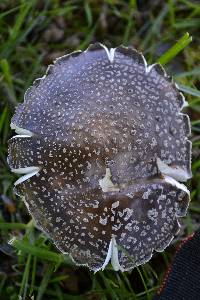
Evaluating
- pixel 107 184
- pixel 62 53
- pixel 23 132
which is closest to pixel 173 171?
pixel 107 184

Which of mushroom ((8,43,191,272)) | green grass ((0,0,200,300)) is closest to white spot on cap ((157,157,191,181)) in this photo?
mushroom ((8,43,191,272))

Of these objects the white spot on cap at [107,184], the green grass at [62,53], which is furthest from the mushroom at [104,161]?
the green grass at [62,53]

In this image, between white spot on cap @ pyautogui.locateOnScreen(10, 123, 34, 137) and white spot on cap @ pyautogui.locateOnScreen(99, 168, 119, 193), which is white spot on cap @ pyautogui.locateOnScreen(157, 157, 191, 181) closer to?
white spot on cap @ pyautogui.locateOnScreen(99, 168, 119, 193)

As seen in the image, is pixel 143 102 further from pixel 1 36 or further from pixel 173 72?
pixel 1 36

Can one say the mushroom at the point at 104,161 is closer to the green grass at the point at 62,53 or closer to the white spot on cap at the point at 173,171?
the white spot on cap at the point at 173,171

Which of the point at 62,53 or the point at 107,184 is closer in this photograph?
the point at 107,184

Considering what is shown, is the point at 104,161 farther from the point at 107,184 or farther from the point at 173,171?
the point at 173,171
